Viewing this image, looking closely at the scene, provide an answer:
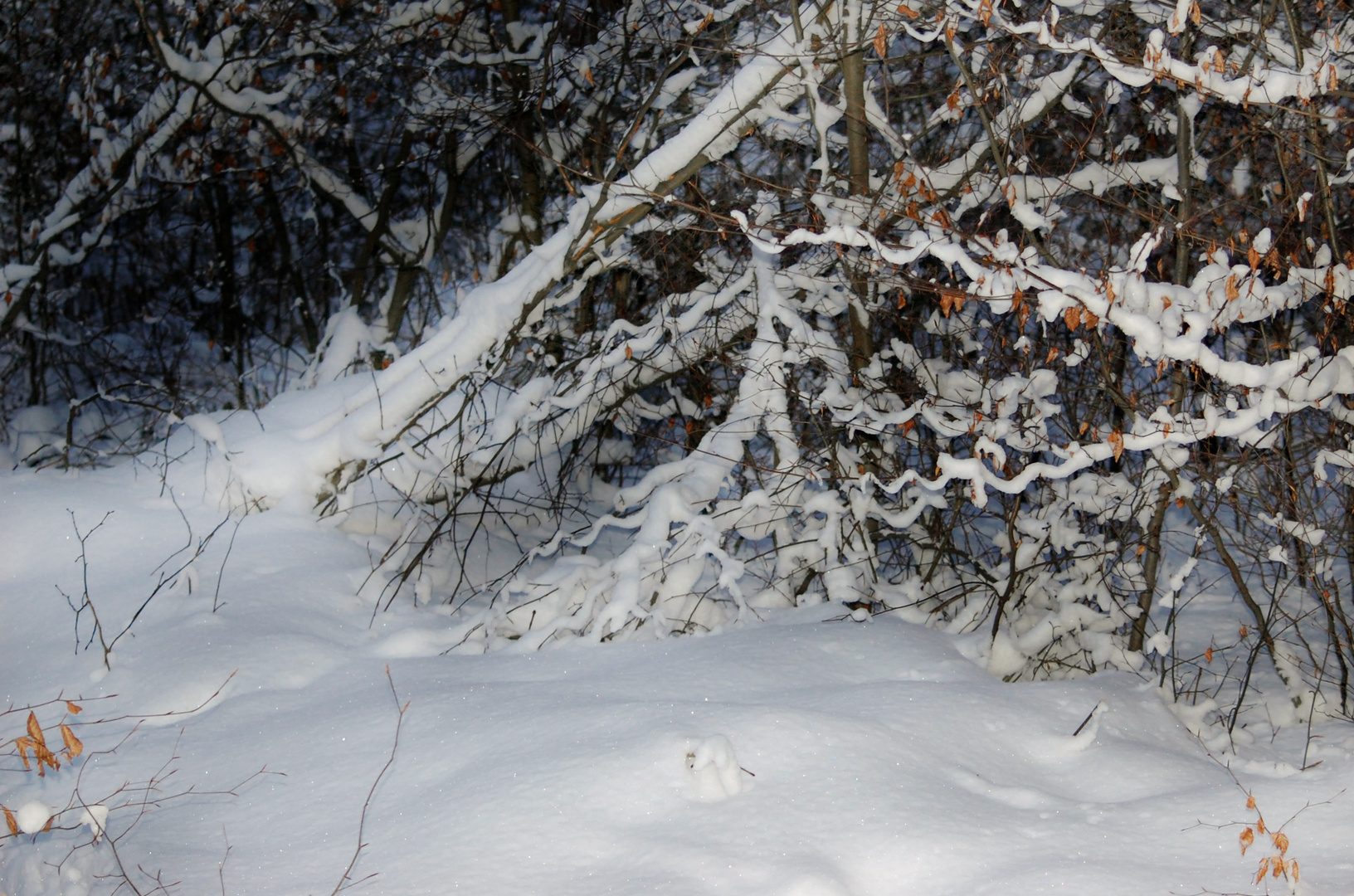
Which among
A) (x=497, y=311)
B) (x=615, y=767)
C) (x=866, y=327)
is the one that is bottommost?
(x=615, y=767)

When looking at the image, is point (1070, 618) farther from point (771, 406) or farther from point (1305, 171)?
point (1305, 171)

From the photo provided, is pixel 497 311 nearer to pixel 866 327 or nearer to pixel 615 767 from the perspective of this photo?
pixel 866 327

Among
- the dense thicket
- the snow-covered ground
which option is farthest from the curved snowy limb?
the snow-covered ground

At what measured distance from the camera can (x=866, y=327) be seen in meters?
4.61

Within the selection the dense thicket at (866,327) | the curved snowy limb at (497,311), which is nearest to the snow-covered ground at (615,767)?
the dense thicket at (866,327)

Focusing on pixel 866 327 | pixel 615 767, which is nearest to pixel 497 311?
pixel 866 327

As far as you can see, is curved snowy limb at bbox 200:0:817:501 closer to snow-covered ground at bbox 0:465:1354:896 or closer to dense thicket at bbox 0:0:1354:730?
dense thicket at bbox 0:0:1354:730

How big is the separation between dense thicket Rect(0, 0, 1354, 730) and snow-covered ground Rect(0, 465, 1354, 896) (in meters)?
0.54

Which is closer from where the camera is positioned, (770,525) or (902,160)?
(902,160)

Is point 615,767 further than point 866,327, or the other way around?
point 866,327

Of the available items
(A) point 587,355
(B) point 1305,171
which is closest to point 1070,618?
(B) point 1305,171

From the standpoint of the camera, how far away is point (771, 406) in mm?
4371

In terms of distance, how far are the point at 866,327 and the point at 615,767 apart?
2514mm

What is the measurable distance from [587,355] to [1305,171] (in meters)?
2.94
